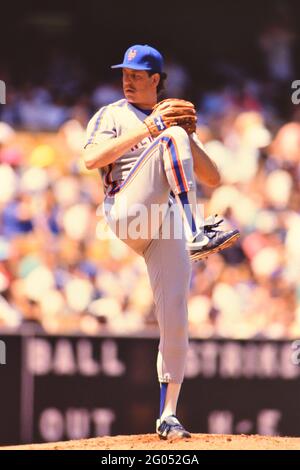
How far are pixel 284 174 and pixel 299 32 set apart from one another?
2319 mm

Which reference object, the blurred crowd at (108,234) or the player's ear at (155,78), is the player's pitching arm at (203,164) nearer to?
the player's ear at (155,78)

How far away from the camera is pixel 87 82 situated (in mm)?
9352

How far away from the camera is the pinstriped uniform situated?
4141 millimetres

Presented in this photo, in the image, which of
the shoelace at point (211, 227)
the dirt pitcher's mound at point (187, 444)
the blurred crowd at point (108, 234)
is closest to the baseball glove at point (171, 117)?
the shoelace at point (211, 227)

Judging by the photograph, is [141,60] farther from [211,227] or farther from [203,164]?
[211,227]

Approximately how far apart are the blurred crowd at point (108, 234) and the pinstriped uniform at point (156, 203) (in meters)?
2.54

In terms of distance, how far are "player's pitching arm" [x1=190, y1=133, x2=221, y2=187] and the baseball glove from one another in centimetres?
13

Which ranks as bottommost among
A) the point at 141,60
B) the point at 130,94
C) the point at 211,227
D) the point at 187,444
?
the point at 187,444

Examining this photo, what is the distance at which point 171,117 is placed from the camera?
418 centimetres

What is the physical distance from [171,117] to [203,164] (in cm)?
33

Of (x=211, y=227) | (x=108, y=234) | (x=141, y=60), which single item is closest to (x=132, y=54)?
(x=141, y=60)

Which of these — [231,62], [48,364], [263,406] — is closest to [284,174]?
[231,62]

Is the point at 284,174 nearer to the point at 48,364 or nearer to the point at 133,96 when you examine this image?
the point at 48,364

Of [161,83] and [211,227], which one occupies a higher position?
[161,83]
